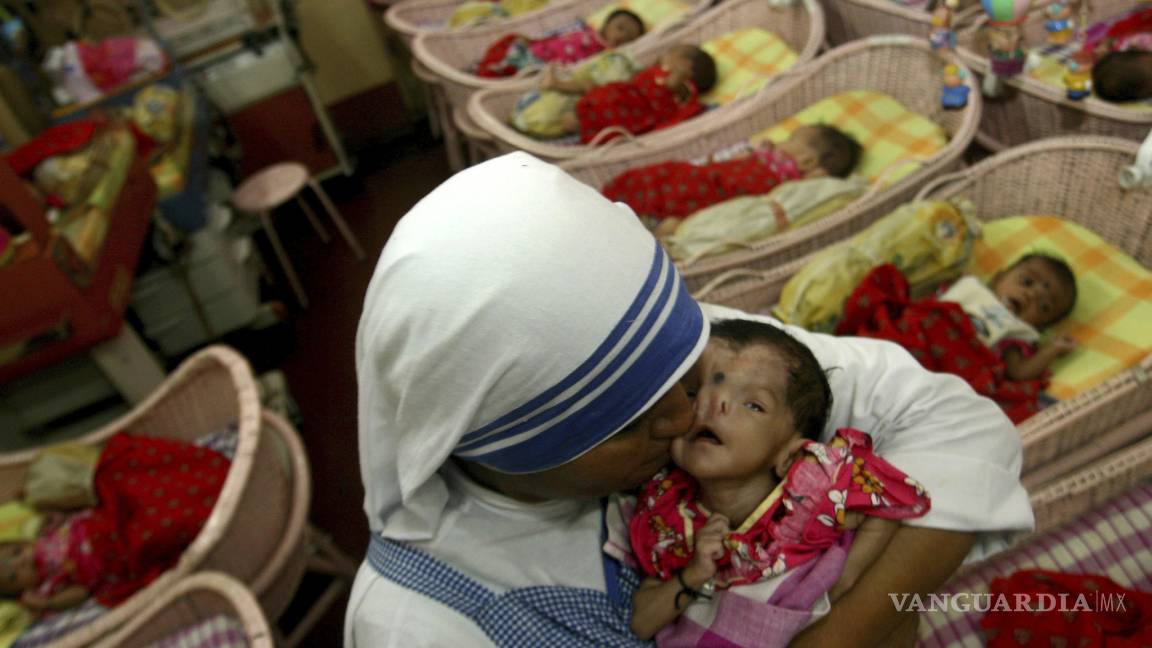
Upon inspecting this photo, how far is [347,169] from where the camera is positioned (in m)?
4.29

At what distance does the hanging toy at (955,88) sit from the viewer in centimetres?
233

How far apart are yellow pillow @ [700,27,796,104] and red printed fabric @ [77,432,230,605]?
2.56 metres

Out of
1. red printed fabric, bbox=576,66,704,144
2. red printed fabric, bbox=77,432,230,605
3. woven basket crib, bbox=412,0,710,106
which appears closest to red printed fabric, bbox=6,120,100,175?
red printed fabric, bbox=77,432,230,605

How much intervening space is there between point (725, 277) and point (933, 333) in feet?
1.82

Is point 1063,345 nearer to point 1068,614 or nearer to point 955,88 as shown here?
point 1068,614

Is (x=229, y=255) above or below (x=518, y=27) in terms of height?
below

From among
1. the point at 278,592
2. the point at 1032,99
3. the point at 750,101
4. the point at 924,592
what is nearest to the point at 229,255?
the point at 278,592

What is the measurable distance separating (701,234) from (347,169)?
283 cm

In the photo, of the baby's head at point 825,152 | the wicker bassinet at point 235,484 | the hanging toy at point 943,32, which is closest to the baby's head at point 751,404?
the wicker bassinet at point 235,484

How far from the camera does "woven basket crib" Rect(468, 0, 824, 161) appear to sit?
2.66 metres

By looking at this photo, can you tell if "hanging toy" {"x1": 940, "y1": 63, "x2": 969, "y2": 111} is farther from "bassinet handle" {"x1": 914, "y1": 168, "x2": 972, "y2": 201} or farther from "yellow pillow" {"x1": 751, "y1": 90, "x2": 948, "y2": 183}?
"bassinet handle" {"x1": 914, "y1": 168, "x2": 972, "y2": 201}

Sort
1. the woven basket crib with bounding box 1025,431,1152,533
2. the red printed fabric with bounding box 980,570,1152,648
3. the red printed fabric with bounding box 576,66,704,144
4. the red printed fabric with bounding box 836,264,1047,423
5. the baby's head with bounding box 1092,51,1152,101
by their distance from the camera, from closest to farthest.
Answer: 1. the red printed fabric with bounding box 980,570,1152,648
2. the woven basket crib with bounding box 1025,431,1152,533
3. the red printed fabric with bounding box 836,264,1047,423
4. the baby's head with bounding box 1092,51,1152,101
5. the red printed fabric with bounding box 576,66,704,144

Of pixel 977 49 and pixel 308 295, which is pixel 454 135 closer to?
pixel 308 295

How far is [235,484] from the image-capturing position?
5.39ft
